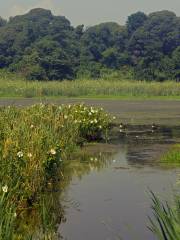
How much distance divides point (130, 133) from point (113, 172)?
10509 millimetres

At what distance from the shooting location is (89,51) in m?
85.1

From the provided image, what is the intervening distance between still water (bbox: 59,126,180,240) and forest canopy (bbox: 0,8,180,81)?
53586 mm

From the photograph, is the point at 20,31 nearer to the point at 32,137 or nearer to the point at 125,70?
the point at 125,70

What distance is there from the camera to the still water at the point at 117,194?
30.4 ft

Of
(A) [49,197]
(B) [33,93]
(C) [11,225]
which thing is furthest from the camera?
(B) [33,93]

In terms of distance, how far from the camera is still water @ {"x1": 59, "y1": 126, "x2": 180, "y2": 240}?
9266mm

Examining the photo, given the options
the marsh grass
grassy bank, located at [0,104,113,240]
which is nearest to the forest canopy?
the marsh grass

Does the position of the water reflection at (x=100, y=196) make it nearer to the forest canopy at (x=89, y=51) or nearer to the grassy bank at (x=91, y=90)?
the grassy bank at (x=91, y=90)

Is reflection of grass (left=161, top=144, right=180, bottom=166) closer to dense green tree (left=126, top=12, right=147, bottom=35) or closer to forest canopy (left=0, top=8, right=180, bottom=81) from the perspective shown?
forest canopy (left=0, top=8, right=180, bottom=81)

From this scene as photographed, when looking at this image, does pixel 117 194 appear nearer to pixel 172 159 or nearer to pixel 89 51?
pixel 172 159

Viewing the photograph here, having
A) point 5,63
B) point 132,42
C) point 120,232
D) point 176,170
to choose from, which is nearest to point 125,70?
point 132,42

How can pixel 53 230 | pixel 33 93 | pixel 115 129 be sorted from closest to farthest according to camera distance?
1. pixel 53 230
2. pixel 115 129
3. pixel 33 93

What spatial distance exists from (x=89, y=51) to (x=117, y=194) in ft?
243

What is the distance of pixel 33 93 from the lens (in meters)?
58.5
